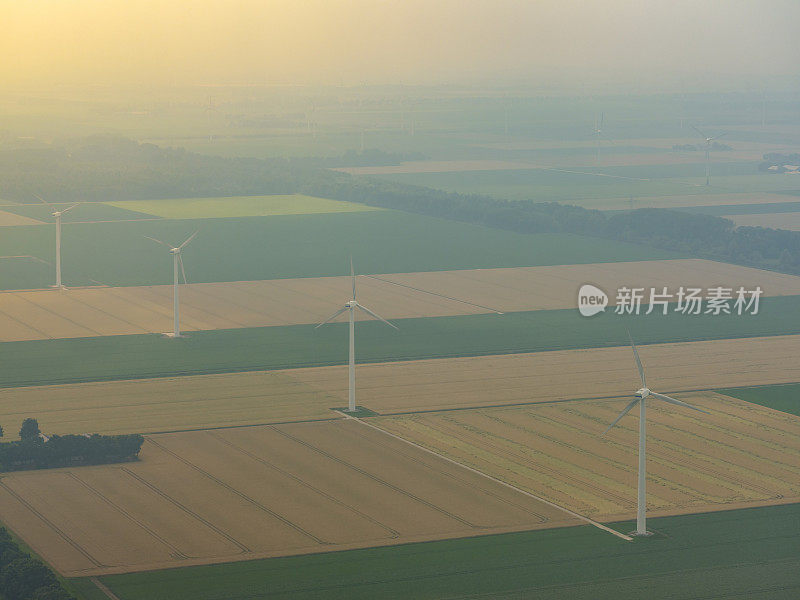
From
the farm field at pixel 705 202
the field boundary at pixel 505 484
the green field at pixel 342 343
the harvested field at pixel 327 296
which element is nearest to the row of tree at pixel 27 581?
the field boundary at pixel 505 484

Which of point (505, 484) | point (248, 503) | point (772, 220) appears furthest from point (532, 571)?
point (772, 220)

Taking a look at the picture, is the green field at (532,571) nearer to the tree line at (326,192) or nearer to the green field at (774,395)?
the green field at (774,395)

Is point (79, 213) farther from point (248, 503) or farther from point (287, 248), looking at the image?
point (248, 503)

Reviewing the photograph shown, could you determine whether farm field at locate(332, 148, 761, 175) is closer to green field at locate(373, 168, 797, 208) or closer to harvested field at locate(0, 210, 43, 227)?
→ green field at locate(373, 168, 797, 208)

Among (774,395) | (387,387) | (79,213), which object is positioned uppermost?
(79,213)

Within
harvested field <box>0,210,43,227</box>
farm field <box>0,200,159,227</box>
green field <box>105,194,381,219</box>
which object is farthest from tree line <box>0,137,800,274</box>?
harvested field <box>0,210,43,227</box>
